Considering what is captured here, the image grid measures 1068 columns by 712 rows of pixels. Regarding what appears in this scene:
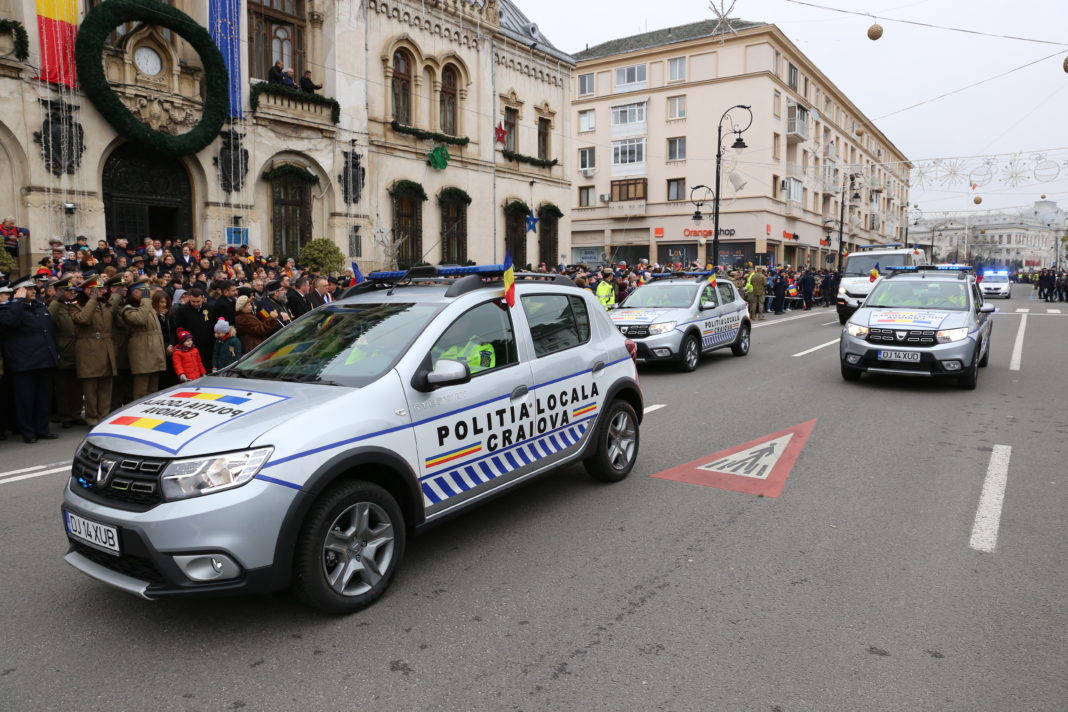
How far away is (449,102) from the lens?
2714cm

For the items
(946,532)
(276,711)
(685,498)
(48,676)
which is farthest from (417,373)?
(946,532)

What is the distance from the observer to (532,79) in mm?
30453

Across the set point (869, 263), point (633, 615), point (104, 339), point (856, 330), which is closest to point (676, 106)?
point (869, 263)

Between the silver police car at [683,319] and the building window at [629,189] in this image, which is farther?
the building window at [629,189]

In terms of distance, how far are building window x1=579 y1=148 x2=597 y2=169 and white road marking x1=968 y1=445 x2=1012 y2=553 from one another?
163 ft

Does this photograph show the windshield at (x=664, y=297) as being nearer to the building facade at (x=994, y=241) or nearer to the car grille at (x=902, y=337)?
the car grille at (x=902, y=337)

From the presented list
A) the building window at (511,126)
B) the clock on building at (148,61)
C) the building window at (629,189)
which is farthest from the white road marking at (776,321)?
the building window at (629,189)

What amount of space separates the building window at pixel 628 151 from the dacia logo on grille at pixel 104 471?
2032 inches

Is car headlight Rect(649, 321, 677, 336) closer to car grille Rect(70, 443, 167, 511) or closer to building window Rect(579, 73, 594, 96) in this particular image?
car grille Rect(70, 443, 167, 511)

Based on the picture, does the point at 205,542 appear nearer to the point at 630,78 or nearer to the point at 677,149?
the point at 677,149

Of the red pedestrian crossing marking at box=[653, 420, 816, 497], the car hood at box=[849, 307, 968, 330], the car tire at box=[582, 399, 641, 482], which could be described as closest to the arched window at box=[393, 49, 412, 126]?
the car hood at box=[849, 307, 968, 330]

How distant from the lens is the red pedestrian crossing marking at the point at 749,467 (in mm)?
6020

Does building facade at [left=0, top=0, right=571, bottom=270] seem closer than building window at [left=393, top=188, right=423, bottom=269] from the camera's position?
Yes

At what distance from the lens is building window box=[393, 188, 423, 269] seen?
2522 centimetres
